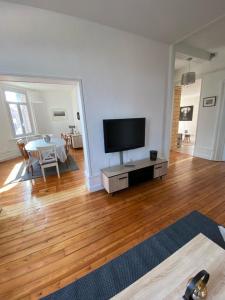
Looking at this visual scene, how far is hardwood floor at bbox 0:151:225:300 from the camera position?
4.67ft

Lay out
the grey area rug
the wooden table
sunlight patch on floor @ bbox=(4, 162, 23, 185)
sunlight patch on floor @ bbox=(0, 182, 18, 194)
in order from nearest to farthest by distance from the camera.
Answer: the wooden table → sunlight patch on floor @ bbox=(0, 182, 18, 194) → sunlight patch on floor @ bbox=(4, 162, 23, 185) → the grey area rug

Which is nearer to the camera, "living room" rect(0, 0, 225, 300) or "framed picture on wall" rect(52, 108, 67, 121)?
"living room" rect(0, 0, 225, 300)

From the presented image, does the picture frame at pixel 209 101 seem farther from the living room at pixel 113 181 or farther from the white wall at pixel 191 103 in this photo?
the white wall at pixel 191 103

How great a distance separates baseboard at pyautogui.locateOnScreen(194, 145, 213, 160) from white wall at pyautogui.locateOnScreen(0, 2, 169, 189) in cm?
190

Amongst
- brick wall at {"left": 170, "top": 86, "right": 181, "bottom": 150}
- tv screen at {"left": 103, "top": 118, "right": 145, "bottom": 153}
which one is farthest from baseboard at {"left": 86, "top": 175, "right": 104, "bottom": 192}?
brick wall at {"left": 170, "top": 86, "right": 181, "bottom": 150}

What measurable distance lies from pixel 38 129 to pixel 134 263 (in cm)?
676

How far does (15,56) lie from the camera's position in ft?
6.00

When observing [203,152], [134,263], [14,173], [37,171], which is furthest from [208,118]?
[14,173]

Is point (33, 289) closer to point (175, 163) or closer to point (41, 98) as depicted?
point (175, 163)

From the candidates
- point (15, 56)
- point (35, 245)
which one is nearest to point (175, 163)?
point (35, 245)

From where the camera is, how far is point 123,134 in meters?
2.68

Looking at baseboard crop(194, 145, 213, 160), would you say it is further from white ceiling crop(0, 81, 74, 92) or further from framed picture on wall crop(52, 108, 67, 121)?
framed picture on wall crop(52, 108, 67, 121)

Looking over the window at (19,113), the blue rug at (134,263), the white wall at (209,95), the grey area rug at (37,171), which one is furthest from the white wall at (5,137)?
the white wall at (209,95)

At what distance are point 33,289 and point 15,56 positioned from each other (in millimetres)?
2640
